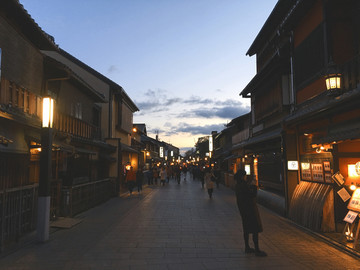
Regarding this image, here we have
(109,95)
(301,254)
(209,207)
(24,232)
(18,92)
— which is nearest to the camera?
(301,254)

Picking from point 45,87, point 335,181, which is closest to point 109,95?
point 45,87

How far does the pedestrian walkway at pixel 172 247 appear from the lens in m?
6.00

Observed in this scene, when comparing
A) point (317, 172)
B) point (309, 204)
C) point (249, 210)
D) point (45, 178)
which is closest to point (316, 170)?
point (317, 172)

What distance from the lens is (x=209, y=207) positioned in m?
14.0

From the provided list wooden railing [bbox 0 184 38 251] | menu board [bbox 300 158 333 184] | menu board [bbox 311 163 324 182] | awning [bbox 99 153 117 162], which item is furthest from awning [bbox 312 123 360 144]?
awning [bbox 99 153 117 162]

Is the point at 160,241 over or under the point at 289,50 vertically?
under

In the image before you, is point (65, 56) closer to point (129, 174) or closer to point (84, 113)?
point (84, 113)

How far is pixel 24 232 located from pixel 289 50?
1177 centimetres

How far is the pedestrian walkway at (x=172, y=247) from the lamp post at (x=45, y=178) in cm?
44

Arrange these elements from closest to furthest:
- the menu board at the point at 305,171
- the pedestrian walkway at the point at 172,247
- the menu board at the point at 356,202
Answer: the pedestrian walkway at the point at 172,247, the menu board at the point at 356,202, the menu board at the point at 305,171

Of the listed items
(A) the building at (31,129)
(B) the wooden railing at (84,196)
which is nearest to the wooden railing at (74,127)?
(A) the building at (31,129)

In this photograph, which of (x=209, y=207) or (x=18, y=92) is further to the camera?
(x=209, y=207)

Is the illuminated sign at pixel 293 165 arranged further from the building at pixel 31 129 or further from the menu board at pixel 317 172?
the building at pixel 31 129

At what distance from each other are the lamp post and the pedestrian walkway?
439 millimetres
